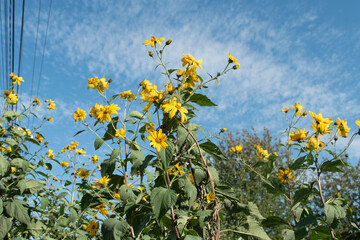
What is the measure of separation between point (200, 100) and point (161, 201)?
62 cm

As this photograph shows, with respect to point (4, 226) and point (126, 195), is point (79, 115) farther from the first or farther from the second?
point (4, 226)

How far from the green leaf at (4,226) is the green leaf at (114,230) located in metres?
1.24

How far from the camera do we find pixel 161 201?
3.91ft

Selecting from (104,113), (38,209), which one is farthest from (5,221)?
(104,113)

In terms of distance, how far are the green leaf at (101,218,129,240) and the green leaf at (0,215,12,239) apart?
4.05 ft

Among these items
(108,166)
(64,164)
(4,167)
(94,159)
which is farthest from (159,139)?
(64,164)

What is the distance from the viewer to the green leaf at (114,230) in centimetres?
138

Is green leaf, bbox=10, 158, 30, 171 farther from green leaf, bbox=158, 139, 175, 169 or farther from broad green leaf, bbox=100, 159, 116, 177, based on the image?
green leaf, bbox=158, 139, 175, 169

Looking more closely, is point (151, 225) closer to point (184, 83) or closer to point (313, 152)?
point (184, 83)

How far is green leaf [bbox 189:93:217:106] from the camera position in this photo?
1519 millimetres

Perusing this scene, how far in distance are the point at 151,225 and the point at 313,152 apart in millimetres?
1114

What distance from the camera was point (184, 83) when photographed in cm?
162

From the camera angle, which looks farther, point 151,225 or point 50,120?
point 50,120

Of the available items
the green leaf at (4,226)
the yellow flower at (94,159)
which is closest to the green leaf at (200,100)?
the green leaf at (4,226)
